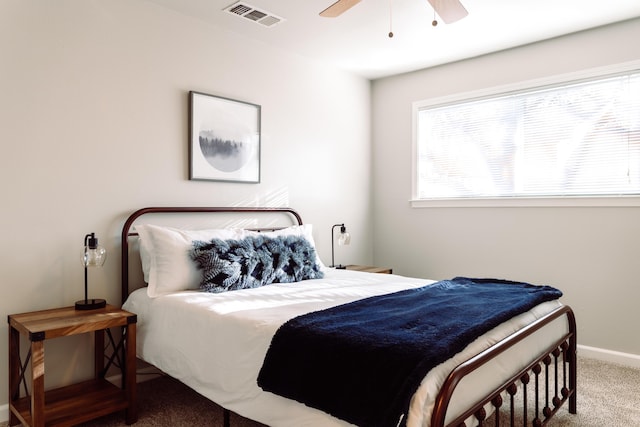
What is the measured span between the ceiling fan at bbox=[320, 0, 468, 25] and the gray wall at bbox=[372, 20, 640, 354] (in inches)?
61.8

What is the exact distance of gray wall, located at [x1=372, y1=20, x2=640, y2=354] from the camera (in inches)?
135

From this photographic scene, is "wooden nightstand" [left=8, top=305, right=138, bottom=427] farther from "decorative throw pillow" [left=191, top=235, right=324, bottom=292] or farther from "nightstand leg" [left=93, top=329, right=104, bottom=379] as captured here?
"decorative throw pillow" [left=191, top=235, right=324, bottom=292]

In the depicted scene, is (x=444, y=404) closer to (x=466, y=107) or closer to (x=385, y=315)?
(x=385, y=315)

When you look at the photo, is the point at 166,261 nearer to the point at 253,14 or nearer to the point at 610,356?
the point at 253,14

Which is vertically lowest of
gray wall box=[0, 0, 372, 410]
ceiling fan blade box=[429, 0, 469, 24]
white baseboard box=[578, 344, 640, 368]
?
white baseboard box=[578, 344, 640, 368]

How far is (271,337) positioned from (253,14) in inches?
92.3

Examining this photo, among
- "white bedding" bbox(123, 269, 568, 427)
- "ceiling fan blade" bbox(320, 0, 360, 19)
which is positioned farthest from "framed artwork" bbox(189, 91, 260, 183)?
"ceiling fan blade" bbox(320, 0, 360, 19)

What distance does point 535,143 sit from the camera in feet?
Answer: 12.6

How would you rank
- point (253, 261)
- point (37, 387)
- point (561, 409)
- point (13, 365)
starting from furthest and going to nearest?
point (253, 261) → point (561, 409) → point (13, 365) → point (37, 387)

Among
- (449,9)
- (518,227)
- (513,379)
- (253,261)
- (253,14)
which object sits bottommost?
(513,379)

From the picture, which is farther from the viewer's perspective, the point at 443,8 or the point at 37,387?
the point at 443,8

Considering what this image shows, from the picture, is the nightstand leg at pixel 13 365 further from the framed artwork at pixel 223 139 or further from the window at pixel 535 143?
the window at pixel 535 143

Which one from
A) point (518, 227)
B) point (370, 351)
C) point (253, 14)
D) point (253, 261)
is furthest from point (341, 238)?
point (370, 351)

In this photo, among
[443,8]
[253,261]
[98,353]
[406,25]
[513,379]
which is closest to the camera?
[513,379]
